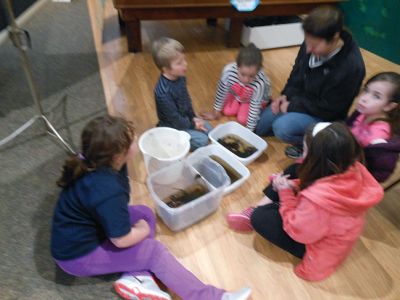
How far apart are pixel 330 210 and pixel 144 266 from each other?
61 cm

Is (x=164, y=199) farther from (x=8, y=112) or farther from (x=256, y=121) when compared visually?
(x=8, y=112)

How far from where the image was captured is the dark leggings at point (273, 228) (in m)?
1.14

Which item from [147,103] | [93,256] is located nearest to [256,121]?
[147,103]

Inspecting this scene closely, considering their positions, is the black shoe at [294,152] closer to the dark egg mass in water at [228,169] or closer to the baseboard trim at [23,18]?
the dark egg mass in water at [228,169]

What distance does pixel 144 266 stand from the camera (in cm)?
104

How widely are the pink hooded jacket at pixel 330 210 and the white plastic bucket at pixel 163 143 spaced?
54 cm

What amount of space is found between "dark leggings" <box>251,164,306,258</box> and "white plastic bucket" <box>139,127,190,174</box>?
0.42 m

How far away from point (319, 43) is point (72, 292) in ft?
4.30

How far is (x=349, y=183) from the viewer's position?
931 millimetres

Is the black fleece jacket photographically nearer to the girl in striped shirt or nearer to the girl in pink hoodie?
A: the girl in striped shirt

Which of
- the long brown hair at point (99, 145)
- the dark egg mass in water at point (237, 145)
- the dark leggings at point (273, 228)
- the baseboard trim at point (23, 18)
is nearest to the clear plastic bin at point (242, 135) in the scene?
the dark egg mass in water at point (237, 145)

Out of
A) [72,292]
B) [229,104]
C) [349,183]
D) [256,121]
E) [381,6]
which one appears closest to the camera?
[349,183]

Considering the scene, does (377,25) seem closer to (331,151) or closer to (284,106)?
(284,106)

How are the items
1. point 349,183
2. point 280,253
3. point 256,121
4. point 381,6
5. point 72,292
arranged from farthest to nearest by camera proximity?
point 381,6 → point 256,121 → point 280,253 → point 72,292 → point 349,183
